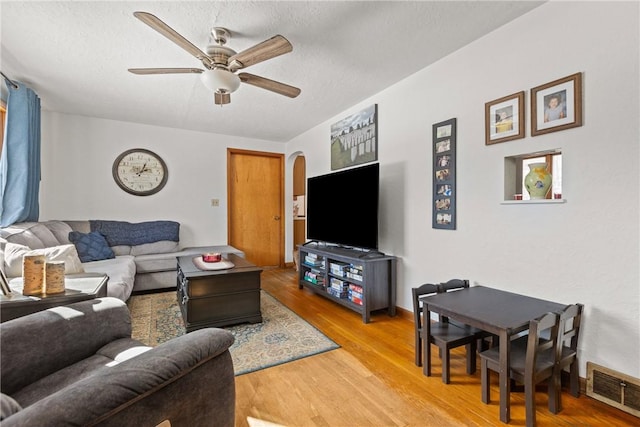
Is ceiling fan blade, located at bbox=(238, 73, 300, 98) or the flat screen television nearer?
ceiling fan blade, located at bbox=(238, 73, 300, 98)

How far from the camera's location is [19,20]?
2020 millimetres

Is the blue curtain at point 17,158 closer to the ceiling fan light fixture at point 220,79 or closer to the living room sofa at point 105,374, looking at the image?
the ceiling fan light fixture at point 220,79

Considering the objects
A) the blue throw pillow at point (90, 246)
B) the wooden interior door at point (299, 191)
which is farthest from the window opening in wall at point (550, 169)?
the blue throw pillow at point (90, 246)

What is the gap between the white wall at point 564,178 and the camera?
1592 mm

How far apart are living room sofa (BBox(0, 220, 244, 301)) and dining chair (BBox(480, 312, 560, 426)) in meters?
2.74

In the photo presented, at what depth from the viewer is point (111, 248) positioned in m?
3.87

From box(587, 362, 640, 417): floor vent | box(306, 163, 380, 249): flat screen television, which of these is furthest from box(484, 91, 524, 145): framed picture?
box(587, 362, 640, 417): floor vent

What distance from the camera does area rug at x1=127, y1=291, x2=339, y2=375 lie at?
215cm

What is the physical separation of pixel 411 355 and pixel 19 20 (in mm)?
3631

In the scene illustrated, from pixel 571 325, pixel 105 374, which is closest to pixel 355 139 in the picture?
pixel 571 325

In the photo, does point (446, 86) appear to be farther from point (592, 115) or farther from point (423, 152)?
point (592, 115)

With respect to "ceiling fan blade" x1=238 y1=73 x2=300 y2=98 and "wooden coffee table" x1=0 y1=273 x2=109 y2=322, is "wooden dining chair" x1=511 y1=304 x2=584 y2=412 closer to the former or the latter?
"ceiling fan blade" x1=238 y1=73 x2=300 y2=98

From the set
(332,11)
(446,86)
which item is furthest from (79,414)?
(446,86)

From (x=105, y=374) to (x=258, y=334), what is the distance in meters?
1.84
